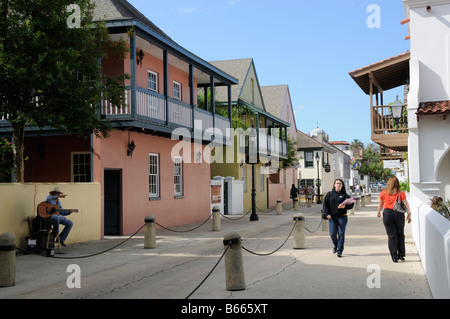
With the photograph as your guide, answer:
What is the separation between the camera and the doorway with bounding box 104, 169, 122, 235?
54.7ft

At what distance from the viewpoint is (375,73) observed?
58.4 ft

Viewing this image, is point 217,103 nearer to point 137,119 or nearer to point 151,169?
point 151,169

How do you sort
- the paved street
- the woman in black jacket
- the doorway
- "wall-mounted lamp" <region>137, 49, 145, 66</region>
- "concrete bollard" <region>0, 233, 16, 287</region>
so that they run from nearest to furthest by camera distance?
1. the paved street
2. "concrete bollard" <region>0, 233, 16, 287</region>
3. the woman in black jacket
4. the doorway
5. "wall-mounted lamp" <region>137, 49, 145, 66</region>

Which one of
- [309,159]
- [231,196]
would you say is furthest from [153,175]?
[309,159]

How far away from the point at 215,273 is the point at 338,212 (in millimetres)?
3166

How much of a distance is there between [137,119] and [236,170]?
1373cm

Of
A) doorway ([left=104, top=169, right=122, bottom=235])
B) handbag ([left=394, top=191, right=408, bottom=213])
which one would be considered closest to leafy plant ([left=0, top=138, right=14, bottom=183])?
doorway ([left=104, top=169, right=122, bottom=235])

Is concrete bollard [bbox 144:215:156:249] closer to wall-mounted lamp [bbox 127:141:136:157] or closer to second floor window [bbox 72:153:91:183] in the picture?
wall-mounted lamp [bbox 127:141:136:157]

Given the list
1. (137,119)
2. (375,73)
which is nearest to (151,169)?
(137,119)

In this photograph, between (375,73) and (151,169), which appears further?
(151,169)

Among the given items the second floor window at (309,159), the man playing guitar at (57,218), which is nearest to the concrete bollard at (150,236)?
the man playing guitar at (57,218)

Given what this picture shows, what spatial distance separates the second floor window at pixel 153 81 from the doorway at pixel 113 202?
14.3ft

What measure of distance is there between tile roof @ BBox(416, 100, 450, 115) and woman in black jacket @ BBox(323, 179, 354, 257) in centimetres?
454

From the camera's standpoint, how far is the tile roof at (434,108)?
13891 millimetres
